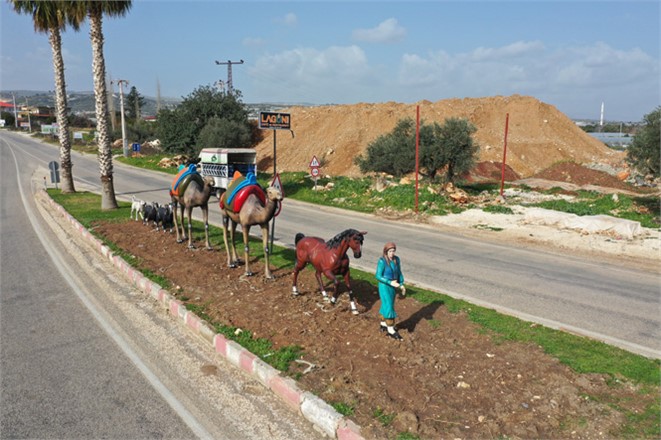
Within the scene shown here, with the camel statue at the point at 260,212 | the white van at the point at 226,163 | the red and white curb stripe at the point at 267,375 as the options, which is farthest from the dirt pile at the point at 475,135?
the red and white curb stripe at the point at 267,375

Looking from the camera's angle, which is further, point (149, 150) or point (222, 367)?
point (149, 150)

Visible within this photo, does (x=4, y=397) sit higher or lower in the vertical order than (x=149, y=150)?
lower

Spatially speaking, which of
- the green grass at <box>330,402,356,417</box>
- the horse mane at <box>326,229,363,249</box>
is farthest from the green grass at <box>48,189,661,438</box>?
the horse mane at <box>326,229,363,249</box>

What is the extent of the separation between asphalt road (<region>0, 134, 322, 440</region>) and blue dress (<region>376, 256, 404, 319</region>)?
2.29m

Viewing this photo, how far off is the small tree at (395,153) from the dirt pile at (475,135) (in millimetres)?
5622

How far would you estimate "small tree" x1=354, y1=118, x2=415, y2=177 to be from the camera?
29359 millimetres

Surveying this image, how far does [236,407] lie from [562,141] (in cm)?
4924

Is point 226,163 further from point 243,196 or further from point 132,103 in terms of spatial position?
point 132,103

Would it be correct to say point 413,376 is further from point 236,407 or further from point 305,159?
point 305,159

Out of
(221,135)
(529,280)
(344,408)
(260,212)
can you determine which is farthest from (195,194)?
(221,135)

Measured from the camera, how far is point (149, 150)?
64.2m

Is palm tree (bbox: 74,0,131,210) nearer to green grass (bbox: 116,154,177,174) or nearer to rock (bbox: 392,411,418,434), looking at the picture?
rock (bbox: 392,411,418,434)

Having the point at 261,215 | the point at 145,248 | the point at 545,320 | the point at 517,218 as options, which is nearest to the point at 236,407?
the point at 261,215

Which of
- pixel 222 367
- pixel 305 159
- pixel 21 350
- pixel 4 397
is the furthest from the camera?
pixel 305 159
